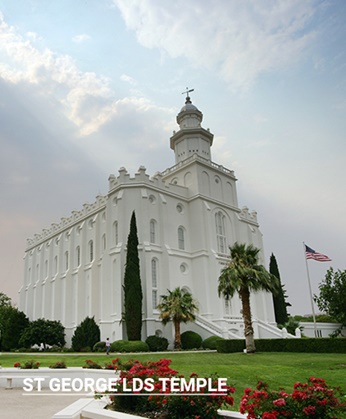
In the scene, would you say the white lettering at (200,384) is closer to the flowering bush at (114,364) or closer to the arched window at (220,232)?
the flowering bush at (114,364)

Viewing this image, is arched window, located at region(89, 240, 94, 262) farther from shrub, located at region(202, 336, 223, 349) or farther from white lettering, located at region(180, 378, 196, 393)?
white lettering, located at region(180, 378, 196, 393)

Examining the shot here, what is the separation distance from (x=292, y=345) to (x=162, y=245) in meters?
17.1

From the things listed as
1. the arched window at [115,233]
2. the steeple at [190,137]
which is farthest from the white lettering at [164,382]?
the steeple at [190,137]

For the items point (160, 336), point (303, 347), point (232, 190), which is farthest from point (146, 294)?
point (232, 190)

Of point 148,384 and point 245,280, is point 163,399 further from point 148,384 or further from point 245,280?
point 245,280

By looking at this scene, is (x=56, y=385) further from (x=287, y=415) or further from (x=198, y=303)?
(x=198, y=303)

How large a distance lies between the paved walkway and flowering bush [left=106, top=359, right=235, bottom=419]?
6.09ft

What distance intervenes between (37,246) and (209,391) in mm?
54837

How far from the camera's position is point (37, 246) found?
57719 millimetres

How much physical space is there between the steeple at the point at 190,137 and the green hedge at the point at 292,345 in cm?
2555

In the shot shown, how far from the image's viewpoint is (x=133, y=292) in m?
33.3

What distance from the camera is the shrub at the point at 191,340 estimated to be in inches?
1314

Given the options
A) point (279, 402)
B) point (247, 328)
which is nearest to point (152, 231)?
point (247, 328)

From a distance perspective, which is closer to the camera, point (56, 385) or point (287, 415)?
point (287, 415)
